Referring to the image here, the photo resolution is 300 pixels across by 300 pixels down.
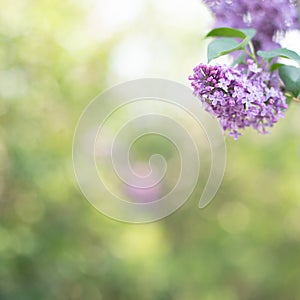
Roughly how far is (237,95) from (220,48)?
110mm

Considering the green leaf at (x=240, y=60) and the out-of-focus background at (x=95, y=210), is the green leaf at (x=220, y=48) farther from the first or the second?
the out-of-focus background at (x=95, y=210)

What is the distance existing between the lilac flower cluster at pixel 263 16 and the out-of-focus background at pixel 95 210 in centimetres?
125

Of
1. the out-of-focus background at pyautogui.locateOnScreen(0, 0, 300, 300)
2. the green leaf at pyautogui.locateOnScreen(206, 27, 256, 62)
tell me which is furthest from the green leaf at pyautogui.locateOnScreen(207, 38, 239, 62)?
the out-of-focus background at pyautogui.locateOnScreen(0, 0, 300, 300)

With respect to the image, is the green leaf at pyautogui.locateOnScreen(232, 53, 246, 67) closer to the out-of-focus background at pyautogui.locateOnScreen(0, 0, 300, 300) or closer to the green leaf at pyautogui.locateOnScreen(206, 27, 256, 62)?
the green leaf at pyautogui.locateOnScreen(206, 27, 256, 62)

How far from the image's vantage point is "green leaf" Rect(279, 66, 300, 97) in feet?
2.46

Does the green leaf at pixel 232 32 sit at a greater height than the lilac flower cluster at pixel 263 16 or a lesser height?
lesser

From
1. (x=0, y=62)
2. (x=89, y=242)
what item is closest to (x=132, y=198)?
(x=89, y=242)

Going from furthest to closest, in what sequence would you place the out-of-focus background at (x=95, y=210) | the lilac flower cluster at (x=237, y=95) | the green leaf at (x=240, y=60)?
1. the out-of-focus background at (x=95, y=210)
2. the green leaf at (x=240, y=60)
3. the lilac flower cluster at (x=237, y=95)

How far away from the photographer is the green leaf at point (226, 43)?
2.41 feet

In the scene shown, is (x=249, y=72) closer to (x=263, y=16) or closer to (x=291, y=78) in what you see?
(x=291, y=78)

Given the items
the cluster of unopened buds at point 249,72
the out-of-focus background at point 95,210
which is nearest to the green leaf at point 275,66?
the cluster of unopened buds at point 249,72

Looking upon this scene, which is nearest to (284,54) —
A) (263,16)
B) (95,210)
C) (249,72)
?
(249,72)

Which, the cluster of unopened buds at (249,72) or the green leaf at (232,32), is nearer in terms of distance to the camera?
the cluster of unopened buds at (249,72)

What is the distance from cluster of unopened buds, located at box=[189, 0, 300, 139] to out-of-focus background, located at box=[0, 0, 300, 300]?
4.15 ft
